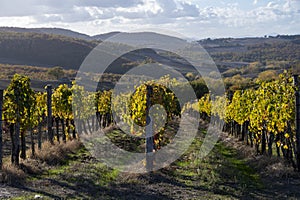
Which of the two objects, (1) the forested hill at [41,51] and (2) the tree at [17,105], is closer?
(2) the tree at [17,105]

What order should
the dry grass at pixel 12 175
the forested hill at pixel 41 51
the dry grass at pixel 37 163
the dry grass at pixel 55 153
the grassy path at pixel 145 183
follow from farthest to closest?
the forested hill at pixel 41 51, the dry grass at pixel 55 153, the dry grass at pixel 37 163, the dry grass at pixel 12 175, the grassy path at pixel 145 183

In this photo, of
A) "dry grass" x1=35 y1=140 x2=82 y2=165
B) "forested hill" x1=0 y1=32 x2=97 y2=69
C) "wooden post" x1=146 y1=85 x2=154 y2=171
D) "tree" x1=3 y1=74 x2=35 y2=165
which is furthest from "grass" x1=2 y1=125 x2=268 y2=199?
"forested hill" x1=0 y1=32 x2=97 y2=69

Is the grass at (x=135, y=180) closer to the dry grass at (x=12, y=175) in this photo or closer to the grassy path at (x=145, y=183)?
the grassy path at (x=145, y=183)

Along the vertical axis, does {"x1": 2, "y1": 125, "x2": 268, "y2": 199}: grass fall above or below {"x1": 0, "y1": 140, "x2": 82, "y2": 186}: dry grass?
below

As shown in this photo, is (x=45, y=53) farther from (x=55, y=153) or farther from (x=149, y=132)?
(x=149, y=132)

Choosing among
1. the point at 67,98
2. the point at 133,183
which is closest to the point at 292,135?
the point at 133,183

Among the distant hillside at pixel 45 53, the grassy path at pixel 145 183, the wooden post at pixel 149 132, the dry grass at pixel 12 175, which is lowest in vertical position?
the grassy path at pixel 145 183

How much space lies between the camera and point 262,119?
607 inches

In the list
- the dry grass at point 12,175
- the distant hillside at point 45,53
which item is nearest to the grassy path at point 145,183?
the dry grass at point 12,175

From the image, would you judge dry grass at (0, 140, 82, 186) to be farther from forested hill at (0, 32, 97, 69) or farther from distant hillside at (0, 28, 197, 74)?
forested hill at (0, 32, 97, 69)

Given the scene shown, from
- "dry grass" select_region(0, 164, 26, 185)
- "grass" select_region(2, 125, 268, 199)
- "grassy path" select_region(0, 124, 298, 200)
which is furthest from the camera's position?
"dry grass" select_region(0, 164, 26, 185)

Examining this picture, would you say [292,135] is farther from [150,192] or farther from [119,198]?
[119,198]

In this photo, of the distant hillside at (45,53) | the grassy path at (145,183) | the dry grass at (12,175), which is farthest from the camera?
the distant hillside at (45,53)

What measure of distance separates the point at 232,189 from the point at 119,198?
3.21 metres
